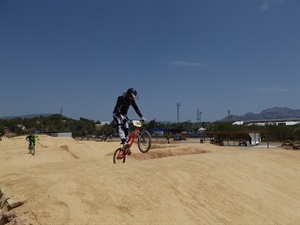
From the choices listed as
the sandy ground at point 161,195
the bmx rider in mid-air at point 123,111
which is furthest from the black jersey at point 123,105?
the sandy ground at point 161,195

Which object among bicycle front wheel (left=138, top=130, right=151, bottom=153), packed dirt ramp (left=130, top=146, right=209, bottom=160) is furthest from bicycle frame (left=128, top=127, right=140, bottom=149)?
packed dirt ramp (left=130, top=146, right=209, bottom=160)

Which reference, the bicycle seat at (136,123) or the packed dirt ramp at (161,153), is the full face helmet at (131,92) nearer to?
the bicycle seat at (136,123)

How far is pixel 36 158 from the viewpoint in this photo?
85.4ft

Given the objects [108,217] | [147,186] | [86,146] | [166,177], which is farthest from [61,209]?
[86,146]

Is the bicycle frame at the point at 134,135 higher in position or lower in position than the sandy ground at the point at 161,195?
higher

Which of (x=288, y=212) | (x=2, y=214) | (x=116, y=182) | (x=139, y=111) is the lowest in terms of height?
(x=288, y=212)

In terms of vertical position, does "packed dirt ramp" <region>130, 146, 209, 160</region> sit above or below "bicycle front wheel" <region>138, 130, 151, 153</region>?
below

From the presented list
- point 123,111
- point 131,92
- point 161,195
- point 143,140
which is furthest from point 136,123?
point 161,195

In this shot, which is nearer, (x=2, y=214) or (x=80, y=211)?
(x=80, y=211)

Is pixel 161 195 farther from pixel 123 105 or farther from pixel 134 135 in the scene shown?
pixel 123 105

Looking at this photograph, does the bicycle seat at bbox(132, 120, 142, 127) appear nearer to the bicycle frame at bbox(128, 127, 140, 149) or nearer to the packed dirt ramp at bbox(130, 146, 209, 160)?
the bicycle frame at bbox(128, 127, 140, 149)

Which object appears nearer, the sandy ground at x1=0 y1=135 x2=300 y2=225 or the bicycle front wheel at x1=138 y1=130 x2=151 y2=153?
the sandy ground at x1=0 y1=135 x2=300 y2=225

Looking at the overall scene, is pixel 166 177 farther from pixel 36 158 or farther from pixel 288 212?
pixel 36 158

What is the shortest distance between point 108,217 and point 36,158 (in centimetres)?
1961
